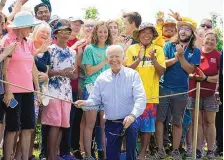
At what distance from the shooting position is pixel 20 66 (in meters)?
8.00

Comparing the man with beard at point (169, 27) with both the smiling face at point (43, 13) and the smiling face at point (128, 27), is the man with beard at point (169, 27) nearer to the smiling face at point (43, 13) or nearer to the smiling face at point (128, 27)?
the smiling face at point (128, 27)

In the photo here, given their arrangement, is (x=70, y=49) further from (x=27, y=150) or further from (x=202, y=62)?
(x=202, y=62)

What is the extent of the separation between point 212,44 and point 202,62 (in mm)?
360

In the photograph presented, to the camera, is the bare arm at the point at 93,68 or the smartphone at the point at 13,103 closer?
the smartphone at the point at 13,103

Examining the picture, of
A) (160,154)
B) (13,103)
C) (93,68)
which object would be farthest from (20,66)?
(160,154)

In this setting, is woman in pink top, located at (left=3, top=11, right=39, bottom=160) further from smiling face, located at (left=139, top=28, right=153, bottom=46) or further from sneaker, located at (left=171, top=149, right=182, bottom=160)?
sneaker, located at (left=171, top=149, right=182, bottom=160)

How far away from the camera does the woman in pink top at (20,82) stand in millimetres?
7867

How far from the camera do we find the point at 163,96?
354 inches

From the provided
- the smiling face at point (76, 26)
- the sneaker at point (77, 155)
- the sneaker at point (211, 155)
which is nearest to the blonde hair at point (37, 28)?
the smiling face at point (76, 26)

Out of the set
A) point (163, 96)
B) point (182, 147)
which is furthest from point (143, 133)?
point (182, 147)

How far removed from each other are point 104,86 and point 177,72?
228 centimetres

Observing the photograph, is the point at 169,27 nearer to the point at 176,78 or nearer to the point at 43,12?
the point at 176,78

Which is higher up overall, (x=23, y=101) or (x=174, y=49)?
(x=174, y=49)

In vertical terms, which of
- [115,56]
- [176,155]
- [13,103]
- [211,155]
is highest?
[115,56]
